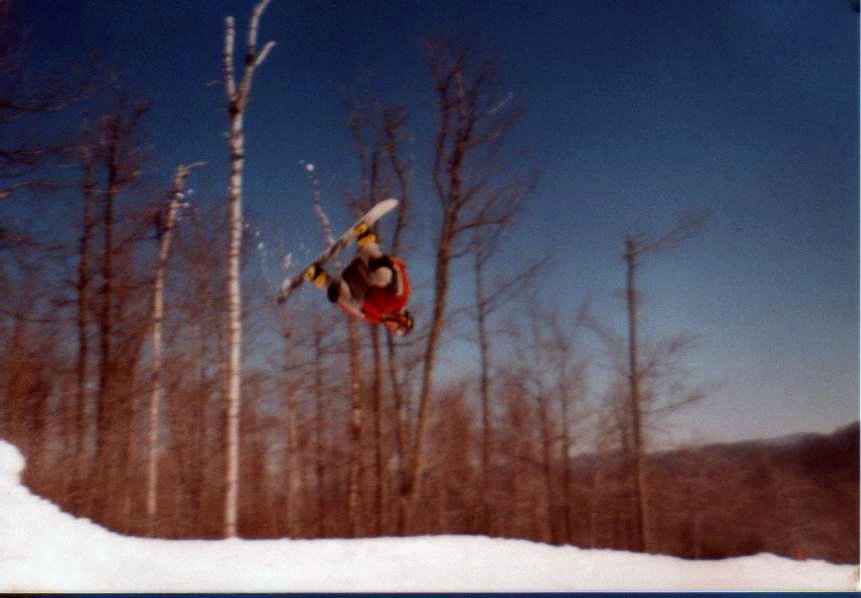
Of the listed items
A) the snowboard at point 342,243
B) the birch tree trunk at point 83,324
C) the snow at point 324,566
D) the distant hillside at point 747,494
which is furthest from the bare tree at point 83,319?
the distant hillside at point 747,494

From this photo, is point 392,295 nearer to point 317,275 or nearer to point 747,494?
point 317,275

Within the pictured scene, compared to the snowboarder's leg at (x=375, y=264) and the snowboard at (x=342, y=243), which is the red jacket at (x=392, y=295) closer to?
the snowboarder's leg at (x=375, y=264)

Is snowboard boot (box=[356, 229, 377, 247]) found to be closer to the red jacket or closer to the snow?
the red jacket

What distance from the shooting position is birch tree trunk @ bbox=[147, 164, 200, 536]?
22.8 ft

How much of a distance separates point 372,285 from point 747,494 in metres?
14.5

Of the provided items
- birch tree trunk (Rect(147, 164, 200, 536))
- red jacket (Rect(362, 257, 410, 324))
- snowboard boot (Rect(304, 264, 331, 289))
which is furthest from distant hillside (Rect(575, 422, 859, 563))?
birch tree trunk (Rect(147, 164, 200, 536))

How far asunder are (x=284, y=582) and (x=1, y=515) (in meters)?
2.07

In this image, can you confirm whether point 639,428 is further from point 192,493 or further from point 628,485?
point 192,493

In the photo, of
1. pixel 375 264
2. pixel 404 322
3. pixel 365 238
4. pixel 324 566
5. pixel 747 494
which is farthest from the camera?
pixel 747 494

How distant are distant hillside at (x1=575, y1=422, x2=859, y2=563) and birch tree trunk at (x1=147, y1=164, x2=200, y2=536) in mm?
7760

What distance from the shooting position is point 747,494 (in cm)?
1445

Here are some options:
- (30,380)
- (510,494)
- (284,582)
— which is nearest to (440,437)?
(510,494)

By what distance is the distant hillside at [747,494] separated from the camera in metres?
7.76

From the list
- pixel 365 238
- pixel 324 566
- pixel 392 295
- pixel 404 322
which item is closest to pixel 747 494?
pixel 324 566
